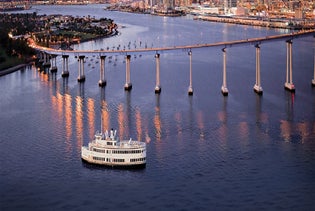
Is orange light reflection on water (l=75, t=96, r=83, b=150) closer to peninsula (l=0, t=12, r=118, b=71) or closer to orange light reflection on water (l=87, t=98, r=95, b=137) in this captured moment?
orange light reflection on water (l=87, t=98, r=95, b=137)

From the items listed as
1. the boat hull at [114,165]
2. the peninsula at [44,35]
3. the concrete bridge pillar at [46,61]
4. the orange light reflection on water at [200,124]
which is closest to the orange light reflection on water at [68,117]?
the boat hull at [114,165]

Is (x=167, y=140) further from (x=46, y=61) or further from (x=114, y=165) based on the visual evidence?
(x=46, y=61)

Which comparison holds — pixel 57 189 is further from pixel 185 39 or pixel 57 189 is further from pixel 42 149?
pixel 185 39

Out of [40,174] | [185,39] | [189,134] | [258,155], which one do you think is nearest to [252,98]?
[189,134]

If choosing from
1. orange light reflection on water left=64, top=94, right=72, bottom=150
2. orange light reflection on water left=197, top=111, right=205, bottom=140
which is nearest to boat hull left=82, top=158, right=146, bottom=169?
orange light reflection on water left=64, top=94, right=72, bottom=150

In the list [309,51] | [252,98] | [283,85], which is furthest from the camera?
[309,51]
